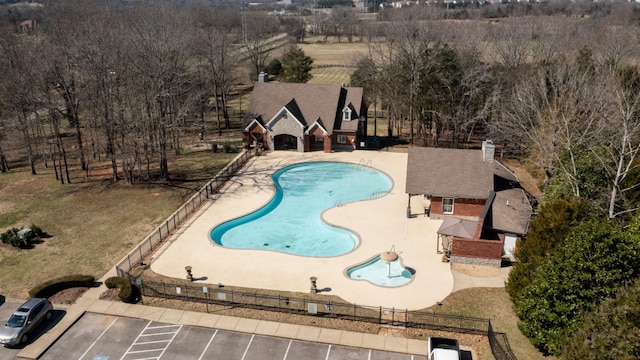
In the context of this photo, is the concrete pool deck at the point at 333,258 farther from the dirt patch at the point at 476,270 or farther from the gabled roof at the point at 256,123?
the gabled roof at the point at 256,123

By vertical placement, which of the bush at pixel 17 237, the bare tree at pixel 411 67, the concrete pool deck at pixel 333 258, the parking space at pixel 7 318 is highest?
the bare tree at pixel 411 67

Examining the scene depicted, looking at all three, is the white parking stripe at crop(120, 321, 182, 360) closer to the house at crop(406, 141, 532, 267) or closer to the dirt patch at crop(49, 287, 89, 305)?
the dirt patch at crop(49, 287, 89, 305)

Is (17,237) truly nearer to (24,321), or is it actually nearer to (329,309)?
(24,321)

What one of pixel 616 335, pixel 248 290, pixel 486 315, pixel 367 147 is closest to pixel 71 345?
pixel 248 290

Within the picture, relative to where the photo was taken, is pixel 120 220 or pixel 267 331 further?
pixel 120 220

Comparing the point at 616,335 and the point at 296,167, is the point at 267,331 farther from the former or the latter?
the point at 296,167

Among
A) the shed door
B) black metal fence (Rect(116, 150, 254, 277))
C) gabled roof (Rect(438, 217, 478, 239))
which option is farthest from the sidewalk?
the shed door

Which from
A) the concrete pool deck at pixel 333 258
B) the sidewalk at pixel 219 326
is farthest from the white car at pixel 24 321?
the concrete pool deck at pixel 333 258
